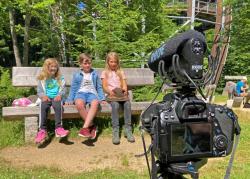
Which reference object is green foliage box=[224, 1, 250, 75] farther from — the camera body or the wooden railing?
the camera body

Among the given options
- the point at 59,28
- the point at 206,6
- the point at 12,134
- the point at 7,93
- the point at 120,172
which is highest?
the point at 206,6

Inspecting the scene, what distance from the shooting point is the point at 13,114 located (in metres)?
5.05

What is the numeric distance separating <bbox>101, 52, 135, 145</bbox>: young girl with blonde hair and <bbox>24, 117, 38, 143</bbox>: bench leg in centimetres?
109

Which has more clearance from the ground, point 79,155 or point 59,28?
point 59,28

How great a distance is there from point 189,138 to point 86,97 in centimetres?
415

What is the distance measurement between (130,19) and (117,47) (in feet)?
3.34

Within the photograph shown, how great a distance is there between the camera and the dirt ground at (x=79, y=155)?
444 centimetres

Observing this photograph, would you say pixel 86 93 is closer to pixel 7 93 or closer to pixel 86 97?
pixel 86 97

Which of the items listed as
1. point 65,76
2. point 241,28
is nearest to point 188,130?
point 65,76

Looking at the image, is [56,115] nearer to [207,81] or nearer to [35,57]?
[207,81]

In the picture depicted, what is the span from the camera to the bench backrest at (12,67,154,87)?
570cm

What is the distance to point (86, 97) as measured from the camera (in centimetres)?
550

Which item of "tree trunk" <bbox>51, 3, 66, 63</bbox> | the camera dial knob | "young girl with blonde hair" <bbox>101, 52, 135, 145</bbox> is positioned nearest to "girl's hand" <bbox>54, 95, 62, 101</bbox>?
"young girl with blonde hair" <bbox>101, 52, 135, 145</bbox>

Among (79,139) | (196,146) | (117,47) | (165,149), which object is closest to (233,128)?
(196,146)
